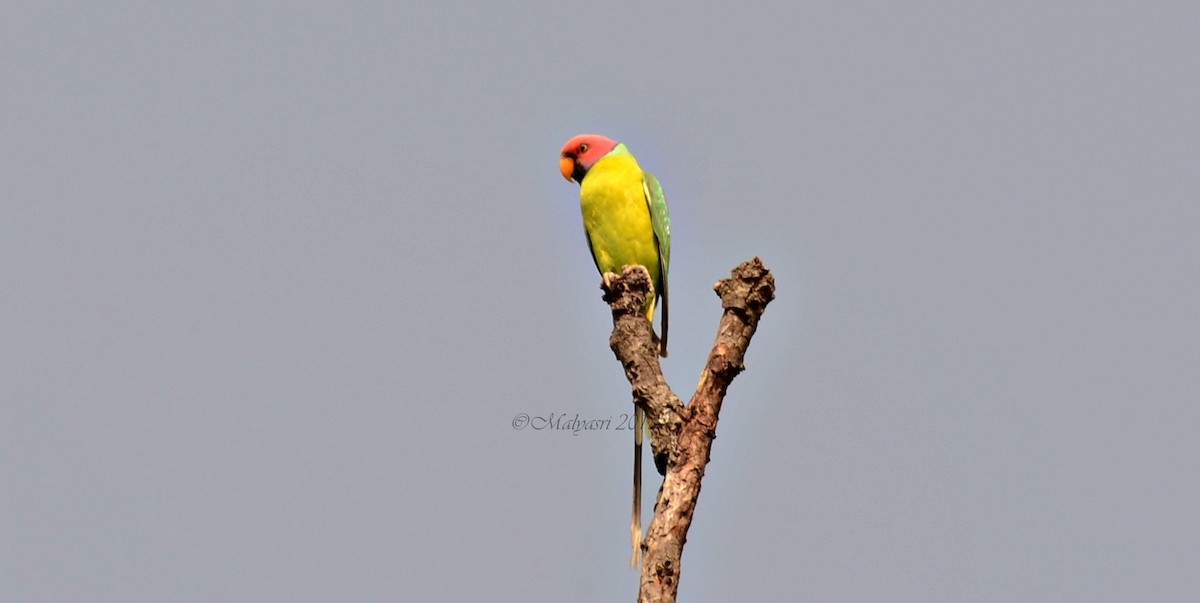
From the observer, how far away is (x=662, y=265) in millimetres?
6551

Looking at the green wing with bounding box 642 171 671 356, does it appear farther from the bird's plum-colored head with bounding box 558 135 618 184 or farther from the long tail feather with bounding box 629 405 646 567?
the long tail feather with bounding box 629 405 646 567

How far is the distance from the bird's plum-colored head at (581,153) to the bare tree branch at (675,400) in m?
1.86

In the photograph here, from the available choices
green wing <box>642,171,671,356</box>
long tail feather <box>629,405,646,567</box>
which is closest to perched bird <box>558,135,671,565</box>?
green wing <box>642,171,671,356</box>

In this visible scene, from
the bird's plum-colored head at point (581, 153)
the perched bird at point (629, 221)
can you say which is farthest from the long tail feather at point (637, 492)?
the bird's plum-colored head at point (581, 153)

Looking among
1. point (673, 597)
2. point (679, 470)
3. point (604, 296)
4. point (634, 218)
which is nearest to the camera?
point (673, 597)

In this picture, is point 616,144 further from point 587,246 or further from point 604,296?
point 604,296

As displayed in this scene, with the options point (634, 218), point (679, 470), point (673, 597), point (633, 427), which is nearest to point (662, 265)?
point (634, 218)

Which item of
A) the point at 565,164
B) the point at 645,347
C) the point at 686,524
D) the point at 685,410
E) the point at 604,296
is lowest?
the point at 686,524

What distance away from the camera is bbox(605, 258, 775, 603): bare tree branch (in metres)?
4.49

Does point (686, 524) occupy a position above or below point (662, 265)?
below

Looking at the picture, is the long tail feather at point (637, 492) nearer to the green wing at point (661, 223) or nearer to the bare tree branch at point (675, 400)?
the bare tree branch at point (675, 400)

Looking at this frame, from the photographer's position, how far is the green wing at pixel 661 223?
21.3ft

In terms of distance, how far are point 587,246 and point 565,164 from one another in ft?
2.33

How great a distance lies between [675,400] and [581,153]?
9.19 feet
